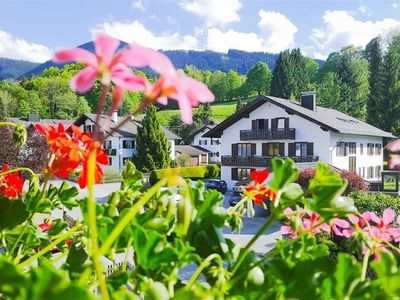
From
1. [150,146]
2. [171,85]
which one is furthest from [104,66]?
[150,146]

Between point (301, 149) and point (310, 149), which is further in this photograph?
point (301, 149)

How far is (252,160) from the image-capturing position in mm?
23797

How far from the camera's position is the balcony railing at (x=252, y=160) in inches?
861

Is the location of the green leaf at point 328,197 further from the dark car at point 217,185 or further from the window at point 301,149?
the dark car at point 217,185

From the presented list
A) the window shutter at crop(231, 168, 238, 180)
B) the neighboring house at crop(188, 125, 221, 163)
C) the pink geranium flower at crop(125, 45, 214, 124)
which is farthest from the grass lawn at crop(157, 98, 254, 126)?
the pink geranium flower at crop(125, 45, 214, 124)

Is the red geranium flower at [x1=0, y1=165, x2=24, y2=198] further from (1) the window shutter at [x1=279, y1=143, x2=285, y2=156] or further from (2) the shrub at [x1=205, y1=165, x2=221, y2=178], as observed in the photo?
(2) the shrub at [x1=205, y1=165, x2=221, y2=178]

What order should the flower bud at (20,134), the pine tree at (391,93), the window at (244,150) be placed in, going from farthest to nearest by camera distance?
the pine tree at (391,93)
the window at (244,150)
the flower bud at (20,134)

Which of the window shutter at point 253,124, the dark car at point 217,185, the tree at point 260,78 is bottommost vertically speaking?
the dark car at point 217,185

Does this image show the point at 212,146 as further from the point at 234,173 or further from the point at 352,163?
the point at 352,163

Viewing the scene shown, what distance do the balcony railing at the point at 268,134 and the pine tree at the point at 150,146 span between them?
8.97 meters

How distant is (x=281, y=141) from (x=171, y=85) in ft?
75.8

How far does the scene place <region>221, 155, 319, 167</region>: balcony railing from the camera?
861 inches

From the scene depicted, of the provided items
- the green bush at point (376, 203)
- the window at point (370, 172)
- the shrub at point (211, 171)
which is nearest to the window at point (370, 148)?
the window at point (370, 172)

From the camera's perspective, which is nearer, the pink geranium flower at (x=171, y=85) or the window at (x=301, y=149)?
the pink geranium flower at (x=171, y=85)
